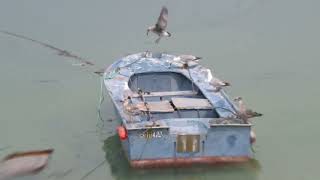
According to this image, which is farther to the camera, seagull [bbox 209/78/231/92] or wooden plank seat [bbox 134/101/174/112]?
seagull [bbox 209/78/231/92]

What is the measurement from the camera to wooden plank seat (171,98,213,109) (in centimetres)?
970

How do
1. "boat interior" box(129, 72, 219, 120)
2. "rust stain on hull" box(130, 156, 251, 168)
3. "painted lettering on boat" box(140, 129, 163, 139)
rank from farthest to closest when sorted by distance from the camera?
"boat interior" box(129, 72, 219, 120) → "rust stain on hull" box(130, 156, 251, 168) → "painted lettering on boat" box(140, 129, 163, 139)

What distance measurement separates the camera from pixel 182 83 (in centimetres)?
1100

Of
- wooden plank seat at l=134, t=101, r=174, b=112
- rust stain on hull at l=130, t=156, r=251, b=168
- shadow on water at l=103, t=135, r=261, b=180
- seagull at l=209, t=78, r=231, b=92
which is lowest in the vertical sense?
shadow on water at l=103, t=135, r=261, b=180

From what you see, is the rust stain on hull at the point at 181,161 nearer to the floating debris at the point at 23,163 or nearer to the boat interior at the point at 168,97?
the boat interior at the point at 168,97

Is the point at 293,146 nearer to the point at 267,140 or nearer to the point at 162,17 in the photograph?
the point at 267,140

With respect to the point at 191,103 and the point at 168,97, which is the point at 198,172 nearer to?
the point at 191,103

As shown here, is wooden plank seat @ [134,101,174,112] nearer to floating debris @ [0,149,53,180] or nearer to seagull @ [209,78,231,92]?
seagull @ [209,78,231,92]

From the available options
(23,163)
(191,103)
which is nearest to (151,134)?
(191,103)

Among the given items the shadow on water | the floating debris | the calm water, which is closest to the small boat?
Answer: the shadow on water

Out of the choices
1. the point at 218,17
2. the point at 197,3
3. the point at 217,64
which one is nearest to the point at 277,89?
the point at 217,64

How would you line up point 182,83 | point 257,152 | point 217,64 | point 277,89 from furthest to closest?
point 217,64 < point 277,89 < point 182,83 < point 257,152

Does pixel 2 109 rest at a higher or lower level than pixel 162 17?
lower

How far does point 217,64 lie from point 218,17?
332 centimetres
